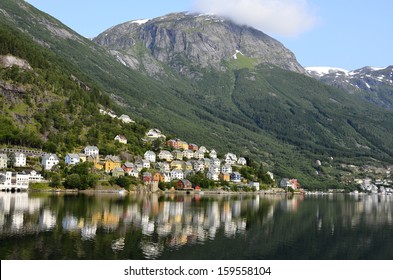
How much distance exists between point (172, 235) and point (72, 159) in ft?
A: 314

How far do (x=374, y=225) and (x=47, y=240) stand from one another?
191 ft

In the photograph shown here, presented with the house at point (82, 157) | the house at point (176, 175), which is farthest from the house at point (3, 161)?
the house at point (176, 175)

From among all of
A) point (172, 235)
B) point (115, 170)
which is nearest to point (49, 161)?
A: point (115, 170)

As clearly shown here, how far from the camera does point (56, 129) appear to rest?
16962 centimetres

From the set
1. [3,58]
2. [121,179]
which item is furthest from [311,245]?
[3,58]

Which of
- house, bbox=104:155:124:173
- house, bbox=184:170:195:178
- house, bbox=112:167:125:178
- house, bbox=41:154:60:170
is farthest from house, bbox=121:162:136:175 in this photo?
house, bbox=184:170:195:178

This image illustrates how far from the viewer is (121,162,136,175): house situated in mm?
160750

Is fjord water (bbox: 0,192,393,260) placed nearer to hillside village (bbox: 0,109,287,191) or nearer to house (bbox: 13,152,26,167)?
hillside village (bbox: 0,109,287,191)

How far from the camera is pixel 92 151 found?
161375 mm

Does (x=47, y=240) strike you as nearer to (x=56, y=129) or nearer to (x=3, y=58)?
(x=56, y=129)

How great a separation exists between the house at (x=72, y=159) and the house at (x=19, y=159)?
483 inches

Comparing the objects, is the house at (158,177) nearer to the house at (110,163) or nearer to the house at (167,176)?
the house at (167,176)

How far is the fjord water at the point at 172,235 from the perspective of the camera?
166ft

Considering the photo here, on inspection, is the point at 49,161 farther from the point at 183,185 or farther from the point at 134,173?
the point at 183,185
